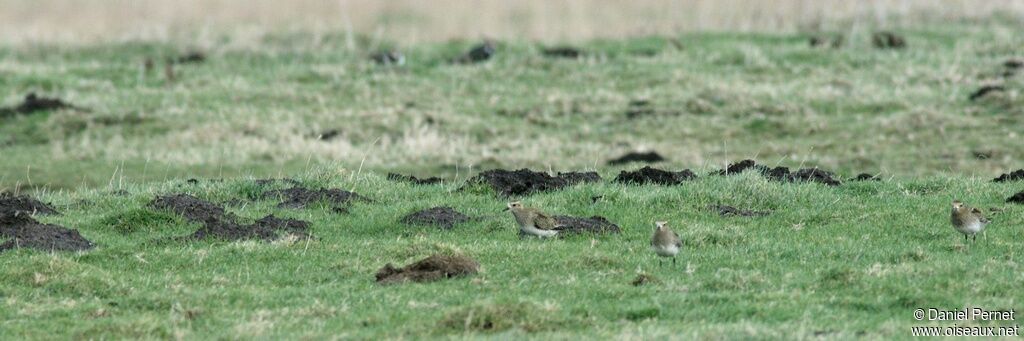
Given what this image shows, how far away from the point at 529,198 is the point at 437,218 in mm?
2021

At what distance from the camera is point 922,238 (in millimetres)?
16984

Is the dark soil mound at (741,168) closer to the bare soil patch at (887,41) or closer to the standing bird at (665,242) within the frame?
the standing bird at (665,242)

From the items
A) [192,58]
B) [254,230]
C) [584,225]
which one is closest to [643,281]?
[584,225]

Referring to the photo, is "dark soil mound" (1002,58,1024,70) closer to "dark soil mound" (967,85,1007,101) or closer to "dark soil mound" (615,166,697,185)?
"dark soil mound" (967,85,1007,101)

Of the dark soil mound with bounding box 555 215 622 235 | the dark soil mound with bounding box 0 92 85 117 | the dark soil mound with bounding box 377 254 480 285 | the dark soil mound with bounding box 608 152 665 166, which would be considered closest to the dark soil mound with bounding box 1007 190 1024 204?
the dark soil mound with bounding box 555 215 622 235

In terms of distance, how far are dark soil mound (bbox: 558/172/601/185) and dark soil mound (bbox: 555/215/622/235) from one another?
3.00 meters

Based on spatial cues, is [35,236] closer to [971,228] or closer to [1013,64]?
[971,228]

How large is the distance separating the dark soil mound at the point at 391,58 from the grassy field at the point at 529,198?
1.08 m

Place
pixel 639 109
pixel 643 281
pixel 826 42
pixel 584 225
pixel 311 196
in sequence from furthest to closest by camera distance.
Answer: pixel 826 42
pixel 639 109
pixel 311 196
pixel 584 225
pixel 643 281

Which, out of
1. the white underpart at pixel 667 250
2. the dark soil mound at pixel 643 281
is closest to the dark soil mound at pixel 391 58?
the white underpart at pixel 667 250

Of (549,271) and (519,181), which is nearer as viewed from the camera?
(549,271)

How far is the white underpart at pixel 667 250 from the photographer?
14984 mm

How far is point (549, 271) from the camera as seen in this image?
15211 millimetres

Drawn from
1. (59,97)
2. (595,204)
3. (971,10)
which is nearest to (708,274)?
(595,204)
